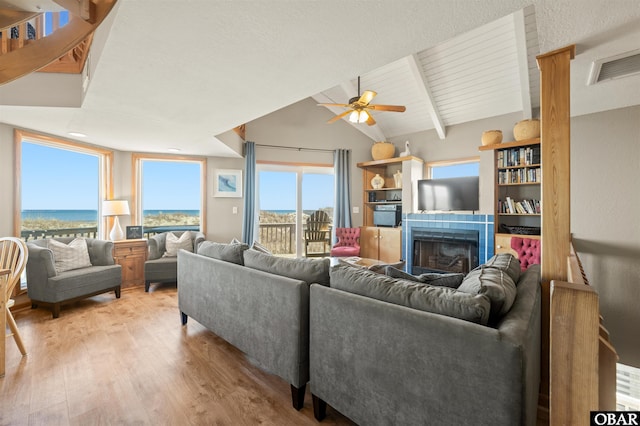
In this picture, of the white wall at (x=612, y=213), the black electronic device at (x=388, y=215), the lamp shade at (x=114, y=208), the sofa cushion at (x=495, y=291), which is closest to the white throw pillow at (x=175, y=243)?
the lamp shade at (x=114, y=208)

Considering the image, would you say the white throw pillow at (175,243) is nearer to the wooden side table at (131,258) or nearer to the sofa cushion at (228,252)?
the wooden side table at (131,258)

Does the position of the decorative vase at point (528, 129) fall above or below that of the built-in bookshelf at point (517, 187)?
above

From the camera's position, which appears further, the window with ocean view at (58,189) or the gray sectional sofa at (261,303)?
the window with ocean view at (58,189)

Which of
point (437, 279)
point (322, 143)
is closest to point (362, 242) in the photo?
point (322, 143)

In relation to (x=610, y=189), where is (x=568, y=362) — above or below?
below

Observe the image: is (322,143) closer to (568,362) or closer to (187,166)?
(187,166)

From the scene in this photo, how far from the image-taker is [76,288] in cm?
334

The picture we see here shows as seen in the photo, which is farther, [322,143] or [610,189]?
[322,143]

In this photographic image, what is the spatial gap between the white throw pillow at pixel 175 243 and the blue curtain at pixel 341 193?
2.76 m

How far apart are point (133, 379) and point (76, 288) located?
2056mm

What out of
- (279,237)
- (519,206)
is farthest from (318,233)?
(519,206)

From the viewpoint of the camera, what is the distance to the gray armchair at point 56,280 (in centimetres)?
318

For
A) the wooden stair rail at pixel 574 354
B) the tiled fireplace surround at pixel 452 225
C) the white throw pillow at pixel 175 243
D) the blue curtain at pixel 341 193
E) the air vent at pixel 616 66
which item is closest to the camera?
the wooden stair rail at pixel 574 354

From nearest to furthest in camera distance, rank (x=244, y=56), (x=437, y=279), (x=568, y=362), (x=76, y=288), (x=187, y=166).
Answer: (x=568, y=362) → (x=437, y=279) → (x=244, y=56) → (x=76, y=288) → (x=187, y=166)
